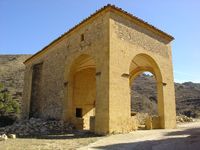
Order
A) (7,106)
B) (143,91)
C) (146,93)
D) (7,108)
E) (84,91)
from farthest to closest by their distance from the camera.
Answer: (143,91), (146,93), (7,106), (7,108), (84,91)

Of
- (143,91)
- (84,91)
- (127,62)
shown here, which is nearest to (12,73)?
(143,91)

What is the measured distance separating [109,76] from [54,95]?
6.34m

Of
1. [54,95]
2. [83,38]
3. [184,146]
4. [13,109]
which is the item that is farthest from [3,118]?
[184,146]

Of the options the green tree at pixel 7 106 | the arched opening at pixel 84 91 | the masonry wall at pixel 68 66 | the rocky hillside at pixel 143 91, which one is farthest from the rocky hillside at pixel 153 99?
the masonry wall at pixel 68 66

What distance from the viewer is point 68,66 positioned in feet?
51.7

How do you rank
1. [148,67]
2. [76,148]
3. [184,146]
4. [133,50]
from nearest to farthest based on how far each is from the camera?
[184,146] < [76,148] < [133,50] < [148,67]

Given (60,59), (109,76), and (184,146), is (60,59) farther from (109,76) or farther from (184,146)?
(184,146)

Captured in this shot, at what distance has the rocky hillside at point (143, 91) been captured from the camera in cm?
3728

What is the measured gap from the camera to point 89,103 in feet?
62.4

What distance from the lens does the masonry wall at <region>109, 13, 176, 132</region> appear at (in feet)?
39.7

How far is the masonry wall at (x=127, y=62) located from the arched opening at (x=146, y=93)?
0.94ft

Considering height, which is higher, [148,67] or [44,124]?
[148,67]

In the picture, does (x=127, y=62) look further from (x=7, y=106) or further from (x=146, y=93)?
(x=146, y=93)

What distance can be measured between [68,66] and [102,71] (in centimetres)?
397
